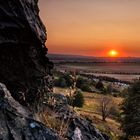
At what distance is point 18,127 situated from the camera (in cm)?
766

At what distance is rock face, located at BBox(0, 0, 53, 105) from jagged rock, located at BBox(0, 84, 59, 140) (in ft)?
9.67

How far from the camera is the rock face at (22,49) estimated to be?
444 inches

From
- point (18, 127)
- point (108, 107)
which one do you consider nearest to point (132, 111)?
point (18, 127)

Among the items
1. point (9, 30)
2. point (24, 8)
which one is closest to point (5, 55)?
point (9, 30)

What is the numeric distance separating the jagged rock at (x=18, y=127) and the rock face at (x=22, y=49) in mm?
2947

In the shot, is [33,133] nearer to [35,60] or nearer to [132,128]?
[35,60]

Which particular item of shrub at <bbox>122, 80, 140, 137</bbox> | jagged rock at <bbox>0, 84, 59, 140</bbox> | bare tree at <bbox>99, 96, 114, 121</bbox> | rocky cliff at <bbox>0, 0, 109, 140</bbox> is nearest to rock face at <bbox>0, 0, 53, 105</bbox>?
rocky cliff at <bbox>0, 0, 109, 140</bbox>

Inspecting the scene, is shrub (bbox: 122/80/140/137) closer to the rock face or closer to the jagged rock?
the rock face

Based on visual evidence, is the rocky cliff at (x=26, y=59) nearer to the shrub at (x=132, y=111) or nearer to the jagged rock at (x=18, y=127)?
the jagged rock at (x=18, y=127)

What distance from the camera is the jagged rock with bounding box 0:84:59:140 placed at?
24.4ft

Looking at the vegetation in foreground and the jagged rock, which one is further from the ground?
the jagged rock

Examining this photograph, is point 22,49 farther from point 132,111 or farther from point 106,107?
point 106,107

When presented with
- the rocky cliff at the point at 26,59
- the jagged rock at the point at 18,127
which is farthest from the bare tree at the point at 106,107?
the jagged rock at the point at 18,127

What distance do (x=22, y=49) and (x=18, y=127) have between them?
4703 millimetres
